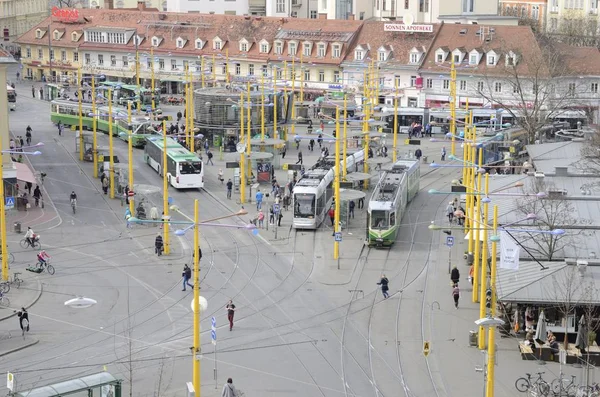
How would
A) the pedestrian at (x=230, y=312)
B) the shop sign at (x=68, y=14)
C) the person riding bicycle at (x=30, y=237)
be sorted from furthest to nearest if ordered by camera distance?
1. the shop sign at (x=68, y=14)
2. the person riding bicycle at (x=30, y=237)
3. the pedestrian at (x=230, y=312)

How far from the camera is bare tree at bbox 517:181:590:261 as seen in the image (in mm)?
51125

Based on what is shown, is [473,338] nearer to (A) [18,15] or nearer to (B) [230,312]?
(B) [230,312]

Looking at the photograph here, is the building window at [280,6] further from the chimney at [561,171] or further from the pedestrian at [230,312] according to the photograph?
the pedestrian at [230,312]

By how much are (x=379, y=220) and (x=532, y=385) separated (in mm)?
21628

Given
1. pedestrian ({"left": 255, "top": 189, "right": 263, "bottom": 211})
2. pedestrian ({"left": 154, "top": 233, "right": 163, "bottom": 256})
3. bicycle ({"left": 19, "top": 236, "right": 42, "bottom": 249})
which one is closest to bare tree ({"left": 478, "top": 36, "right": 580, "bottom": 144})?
pedestrian ({"left": 255, "top": 189, "right": 263, "bottom": 211})

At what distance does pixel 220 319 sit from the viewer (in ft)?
161

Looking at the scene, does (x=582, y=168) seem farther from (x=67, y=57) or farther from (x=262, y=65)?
(x=67, y=57)

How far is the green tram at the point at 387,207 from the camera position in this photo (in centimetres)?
6106

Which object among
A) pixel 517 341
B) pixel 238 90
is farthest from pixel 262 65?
pixel 517 341

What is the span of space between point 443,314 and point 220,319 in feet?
30.4

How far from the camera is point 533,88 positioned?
96.8 metres

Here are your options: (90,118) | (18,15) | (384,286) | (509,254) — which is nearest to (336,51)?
(90,118)

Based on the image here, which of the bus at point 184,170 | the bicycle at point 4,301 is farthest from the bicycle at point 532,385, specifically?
the bus at point 184,170

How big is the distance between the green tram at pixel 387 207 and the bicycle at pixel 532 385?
20.1m
